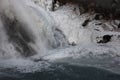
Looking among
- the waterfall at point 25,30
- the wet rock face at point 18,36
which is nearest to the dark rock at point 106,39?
the waterfall at point 25,30

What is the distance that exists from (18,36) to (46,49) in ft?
3.36

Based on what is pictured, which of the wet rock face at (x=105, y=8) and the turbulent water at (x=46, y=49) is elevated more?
the wet rock face at (x=105, y=8)

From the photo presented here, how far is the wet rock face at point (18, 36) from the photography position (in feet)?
30.0

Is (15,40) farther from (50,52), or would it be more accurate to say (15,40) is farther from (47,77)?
(47,77)

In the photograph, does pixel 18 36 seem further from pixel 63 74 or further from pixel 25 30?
pixel 63 74

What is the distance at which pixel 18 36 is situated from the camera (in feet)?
30.8

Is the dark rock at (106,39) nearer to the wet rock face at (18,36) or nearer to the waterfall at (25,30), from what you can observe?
the waterfall at (25,30)

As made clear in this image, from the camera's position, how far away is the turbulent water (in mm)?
7555

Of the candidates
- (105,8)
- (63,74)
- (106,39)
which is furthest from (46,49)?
(105,8)

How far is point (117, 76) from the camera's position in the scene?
746 cm

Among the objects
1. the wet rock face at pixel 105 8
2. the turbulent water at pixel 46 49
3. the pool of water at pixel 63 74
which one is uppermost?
the wet rock face at pixel 105 8

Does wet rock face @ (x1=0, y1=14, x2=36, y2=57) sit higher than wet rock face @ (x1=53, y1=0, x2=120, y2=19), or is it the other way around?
wet rock face @ (x1=53, y1=0, x2=120, y2=19)

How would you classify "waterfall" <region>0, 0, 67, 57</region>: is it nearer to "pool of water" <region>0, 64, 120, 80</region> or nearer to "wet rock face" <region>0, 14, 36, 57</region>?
"wet rock face" <region>0, 14, 36, 57</region>

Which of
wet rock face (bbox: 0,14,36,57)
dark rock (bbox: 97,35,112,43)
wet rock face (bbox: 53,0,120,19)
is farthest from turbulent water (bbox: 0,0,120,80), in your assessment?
wet rock face (bbox: 53,0,120,19)
